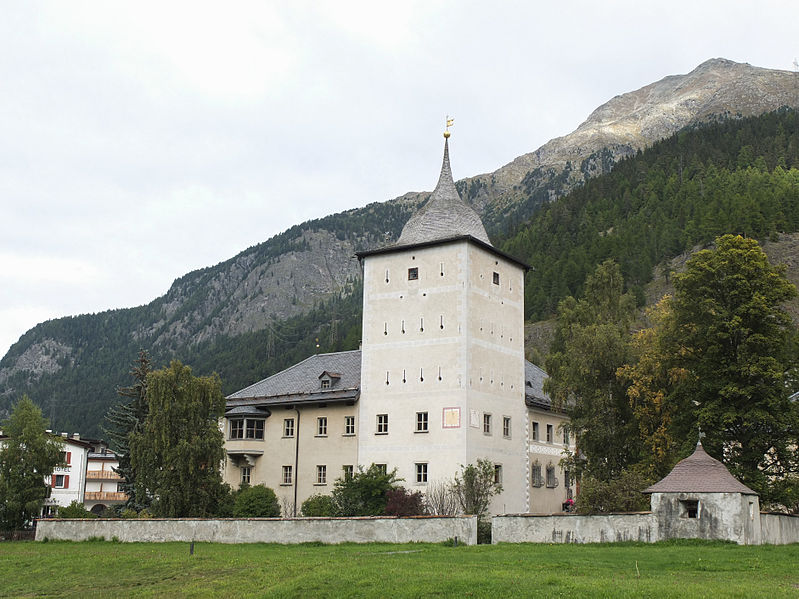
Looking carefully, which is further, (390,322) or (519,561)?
(390,322)

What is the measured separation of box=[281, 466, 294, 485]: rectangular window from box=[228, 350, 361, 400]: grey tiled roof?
4551 mm

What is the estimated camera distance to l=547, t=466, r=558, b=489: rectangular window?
55219mm

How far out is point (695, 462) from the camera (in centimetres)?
3186

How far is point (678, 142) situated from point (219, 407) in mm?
164610

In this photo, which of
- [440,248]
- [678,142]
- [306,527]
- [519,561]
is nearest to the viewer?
[519,561]

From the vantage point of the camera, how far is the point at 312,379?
184ft

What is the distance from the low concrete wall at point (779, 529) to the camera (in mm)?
31413

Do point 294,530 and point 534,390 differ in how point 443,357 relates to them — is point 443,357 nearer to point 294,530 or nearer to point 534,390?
point 534,390

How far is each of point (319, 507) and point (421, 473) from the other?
6.20m

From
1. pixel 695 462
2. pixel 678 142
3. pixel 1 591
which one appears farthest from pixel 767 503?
pixel 678 142

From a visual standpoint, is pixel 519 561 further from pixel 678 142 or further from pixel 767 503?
pixel 678 142

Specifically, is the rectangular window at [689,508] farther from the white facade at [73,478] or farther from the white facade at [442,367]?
the white facade at [73,478]

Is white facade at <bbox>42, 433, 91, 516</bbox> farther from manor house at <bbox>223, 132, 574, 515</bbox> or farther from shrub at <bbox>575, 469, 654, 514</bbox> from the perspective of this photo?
shrub at <bbox>575, 469, 654, 514</bbox>

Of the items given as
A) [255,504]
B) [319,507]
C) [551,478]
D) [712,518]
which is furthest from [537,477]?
[712,518]
